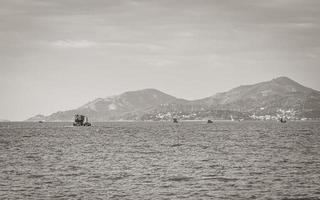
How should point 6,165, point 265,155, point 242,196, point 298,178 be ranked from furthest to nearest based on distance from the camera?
1. point 265,155
2. point 6,165
3. point 298,178
4. point 242,196

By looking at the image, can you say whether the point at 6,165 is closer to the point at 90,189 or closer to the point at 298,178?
the point at 90,189

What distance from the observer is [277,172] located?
2458 inches

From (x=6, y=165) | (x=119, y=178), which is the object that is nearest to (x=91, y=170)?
(x=119, y=178)

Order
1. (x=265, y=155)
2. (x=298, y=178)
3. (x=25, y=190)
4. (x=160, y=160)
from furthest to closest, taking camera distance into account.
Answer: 1. (x=265, y=155)
2. (x=160, y=160)
3. (x=298, y=178)
4. (x=25, y=190)

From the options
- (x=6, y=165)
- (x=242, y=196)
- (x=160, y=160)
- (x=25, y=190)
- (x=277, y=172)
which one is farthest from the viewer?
(x=160, y=160)

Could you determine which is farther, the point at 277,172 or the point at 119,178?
the point at 277,172

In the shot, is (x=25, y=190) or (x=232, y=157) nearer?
(x=25, y=190)

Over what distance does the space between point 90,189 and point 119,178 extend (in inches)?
341

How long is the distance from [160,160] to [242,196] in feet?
115

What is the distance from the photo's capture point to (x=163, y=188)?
51156 millimetres

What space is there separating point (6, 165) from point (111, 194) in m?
29.5

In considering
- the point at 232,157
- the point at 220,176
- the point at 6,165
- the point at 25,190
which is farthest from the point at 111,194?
the point at 232,157

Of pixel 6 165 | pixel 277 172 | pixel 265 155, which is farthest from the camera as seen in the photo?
pixel 265 155

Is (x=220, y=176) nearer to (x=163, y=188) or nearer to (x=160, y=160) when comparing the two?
(x=163, y=188)
